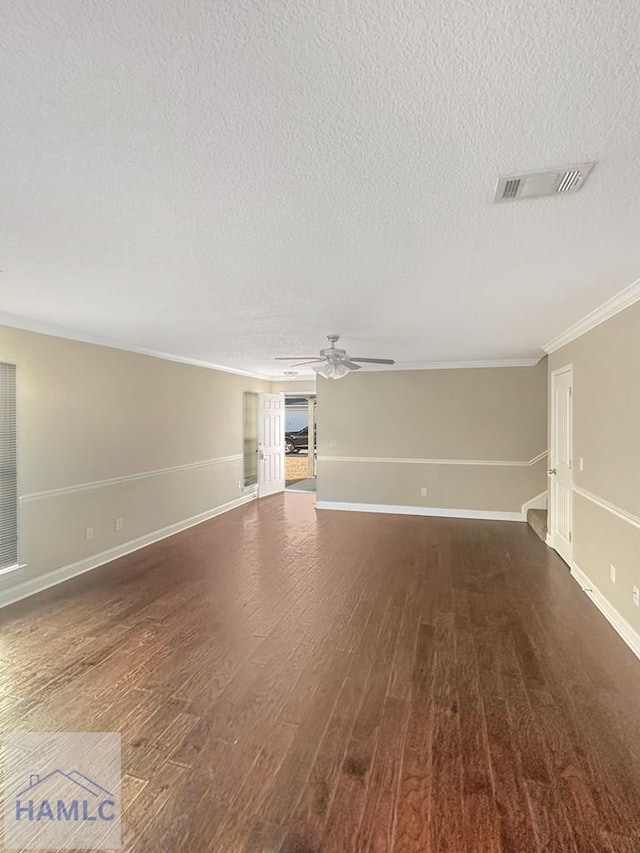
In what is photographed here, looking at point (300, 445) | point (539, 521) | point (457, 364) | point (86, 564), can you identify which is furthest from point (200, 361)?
point (300, 445)

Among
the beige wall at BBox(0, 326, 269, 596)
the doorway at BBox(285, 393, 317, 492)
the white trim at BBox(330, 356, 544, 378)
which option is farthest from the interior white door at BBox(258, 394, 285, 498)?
the white trim at BBox(330, 356, 544, 378)

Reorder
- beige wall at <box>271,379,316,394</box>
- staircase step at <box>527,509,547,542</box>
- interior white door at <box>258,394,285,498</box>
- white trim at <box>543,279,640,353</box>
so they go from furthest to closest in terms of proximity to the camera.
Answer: beige wall at <box>271,379,316,394</box> < interior white door at <box>258,394,285,498</box> < staircase step at <box>527,509,547,542</box> < white trim at <box>543,279,640,353</box>

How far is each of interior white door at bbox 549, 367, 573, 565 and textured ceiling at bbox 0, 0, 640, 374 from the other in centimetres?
203

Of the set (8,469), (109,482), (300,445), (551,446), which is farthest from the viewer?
(300,445)

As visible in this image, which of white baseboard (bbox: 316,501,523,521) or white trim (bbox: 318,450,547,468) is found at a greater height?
white trim (bbox: 318,450,547,468)

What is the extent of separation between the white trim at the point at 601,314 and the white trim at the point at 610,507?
4.80 ft

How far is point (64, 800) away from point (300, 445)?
13056 mm

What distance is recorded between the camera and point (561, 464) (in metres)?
4.73

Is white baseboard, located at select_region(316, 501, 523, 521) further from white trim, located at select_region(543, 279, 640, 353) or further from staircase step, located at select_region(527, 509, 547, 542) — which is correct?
white trim, located at select_region(543, 279, 640, 353)

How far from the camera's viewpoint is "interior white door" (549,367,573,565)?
4395 millimetres

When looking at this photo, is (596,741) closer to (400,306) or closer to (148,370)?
(400,306)

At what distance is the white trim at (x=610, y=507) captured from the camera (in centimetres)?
284

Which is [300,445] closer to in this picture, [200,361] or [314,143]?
[200,361]

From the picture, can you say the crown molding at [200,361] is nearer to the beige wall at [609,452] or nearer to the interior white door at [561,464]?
the interior white door at [561,464]
